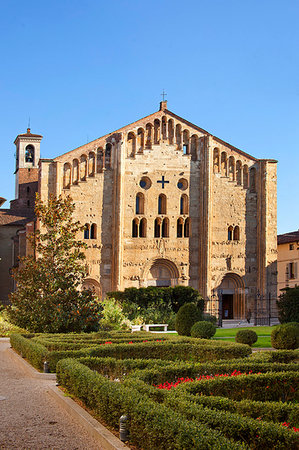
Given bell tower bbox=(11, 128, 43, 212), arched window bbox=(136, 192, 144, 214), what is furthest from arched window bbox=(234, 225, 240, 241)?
bell tower bbox=(11, 128, 43, 212)

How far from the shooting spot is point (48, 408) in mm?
9914

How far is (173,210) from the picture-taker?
4169 centimetres

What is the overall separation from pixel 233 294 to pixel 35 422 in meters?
34.5

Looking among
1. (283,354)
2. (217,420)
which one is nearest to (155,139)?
(283,354)

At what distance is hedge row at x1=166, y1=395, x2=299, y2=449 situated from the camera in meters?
5.96

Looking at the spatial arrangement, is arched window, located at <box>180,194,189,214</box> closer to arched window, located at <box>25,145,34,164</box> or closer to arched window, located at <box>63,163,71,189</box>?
arched window, located at <box>63,163,71,189</box>

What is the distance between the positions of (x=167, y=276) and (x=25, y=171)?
2204 centimetres

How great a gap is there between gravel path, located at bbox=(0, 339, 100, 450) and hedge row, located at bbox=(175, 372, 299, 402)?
6.00ft

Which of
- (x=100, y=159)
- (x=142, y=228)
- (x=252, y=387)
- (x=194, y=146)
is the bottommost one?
(x=252, y=387)

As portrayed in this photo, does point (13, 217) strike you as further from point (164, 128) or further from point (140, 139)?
point (164, 128)

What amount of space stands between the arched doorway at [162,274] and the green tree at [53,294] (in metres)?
16.3

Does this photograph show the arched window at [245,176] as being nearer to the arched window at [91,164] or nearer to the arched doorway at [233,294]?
the arched doorway at [233,294]

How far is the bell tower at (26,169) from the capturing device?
179 ft

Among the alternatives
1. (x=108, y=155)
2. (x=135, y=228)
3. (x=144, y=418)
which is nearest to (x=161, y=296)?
(x=135, y=228)
